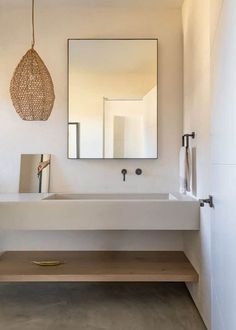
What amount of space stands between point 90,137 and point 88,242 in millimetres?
1027

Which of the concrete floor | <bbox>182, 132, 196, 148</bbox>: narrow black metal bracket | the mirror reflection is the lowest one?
the concrete floor

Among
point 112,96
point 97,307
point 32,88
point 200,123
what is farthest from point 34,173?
point 200,123

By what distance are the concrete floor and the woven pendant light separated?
1535 millimetres

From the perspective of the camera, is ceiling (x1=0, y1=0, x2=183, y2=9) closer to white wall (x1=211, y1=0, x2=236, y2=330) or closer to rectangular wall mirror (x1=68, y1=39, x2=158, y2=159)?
rectangular wall mirror (x1=68, y1=39, x2=158, y2=159)

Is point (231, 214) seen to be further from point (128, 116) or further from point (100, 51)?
point (100, 51)

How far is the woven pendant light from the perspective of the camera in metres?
2.72

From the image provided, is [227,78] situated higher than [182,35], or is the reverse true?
[182,35]

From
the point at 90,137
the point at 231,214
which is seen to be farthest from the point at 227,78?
the point at 90,137

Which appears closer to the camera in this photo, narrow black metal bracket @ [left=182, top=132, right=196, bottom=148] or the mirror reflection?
narrow black metal bracket @ [left=182, top=132, right=196, bottom=148]

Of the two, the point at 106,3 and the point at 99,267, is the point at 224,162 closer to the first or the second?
the point at 99,267

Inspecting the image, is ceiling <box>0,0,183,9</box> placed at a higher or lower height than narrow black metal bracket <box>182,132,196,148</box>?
higher

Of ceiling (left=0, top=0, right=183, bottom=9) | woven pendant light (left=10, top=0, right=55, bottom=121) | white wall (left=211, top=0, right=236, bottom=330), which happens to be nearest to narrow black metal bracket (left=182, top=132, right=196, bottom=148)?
white wall (left=211, top=0, right=236, bottom=330)

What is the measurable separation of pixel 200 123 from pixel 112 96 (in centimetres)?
113

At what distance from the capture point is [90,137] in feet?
11.1
